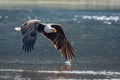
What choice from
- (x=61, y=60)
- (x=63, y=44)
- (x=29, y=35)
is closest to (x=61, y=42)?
(x=63, y=44)

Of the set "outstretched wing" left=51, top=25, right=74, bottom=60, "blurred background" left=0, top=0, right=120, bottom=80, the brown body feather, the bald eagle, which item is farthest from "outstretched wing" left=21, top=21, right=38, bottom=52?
"blurred background" left=0, top=0, right=120, bottom=80

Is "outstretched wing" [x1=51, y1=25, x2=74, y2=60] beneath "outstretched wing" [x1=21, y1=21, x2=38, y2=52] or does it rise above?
beneath

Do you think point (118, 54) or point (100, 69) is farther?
point (118, 54)

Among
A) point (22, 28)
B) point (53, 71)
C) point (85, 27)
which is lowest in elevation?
point (85, 27)

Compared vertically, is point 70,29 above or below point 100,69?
below

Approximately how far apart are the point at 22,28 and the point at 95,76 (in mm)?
3799

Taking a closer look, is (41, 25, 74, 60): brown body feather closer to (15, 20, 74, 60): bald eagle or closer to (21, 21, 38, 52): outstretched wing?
(15, 20, 74, 60): bald eagle

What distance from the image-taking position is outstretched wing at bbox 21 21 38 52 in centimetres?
1533

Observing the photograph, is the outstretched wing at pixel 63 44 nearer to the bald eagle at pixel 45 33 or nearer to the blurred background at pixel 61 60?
the bald eagle at pixel 45 33

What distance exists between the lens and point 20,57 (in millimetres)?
23625

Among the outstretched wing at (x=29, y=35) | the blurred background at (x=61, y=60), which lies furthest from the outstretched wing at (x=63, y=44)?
the outstretched wing at (x=29, y=35)

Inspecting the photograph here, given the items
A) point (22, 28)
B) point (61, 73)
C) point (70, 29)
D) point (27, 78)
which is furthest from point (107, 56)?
point (70, 29)

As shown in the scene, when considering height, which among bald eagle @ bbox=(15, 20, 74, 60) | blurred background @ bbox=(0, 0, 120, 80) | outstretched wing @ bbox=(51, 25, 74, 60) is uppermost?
bald eagle @ bbox=(15, 20, 74, 60)

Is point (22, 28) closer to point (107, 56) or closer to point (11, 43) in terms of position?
point (107, 56)
